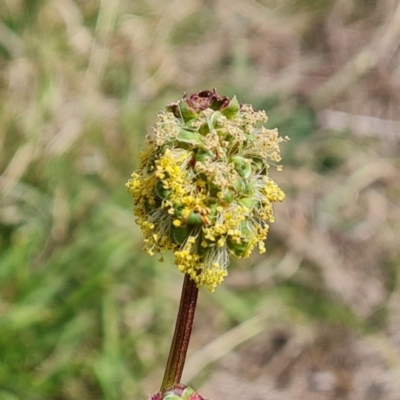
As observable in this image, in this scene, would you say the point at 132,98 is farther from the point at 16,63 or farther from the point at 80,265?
the point at 80,265

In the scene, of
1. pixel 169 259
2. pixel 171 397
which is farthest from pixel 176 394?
pixel 169 259

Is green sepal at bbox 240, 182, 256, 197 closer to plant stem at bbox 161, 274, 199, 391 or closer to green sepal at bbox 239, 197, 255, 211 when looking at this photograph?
green sepal at bbox 239, 197, 255, 211

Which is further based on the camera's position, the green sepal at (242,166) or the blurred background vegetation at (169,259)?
the blurred background vegetation at (169,259)

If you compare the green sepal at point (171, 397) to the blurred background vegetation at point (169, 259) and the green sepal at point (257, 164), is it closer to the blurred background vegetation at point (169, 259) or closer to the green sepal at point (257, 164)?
the green sepal at point (257, 164)

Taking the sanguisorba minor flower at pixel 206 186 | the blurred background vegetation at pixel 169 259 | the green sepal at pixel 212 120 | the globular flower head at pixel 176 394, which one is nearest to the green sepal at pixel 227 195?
the sanguisorba minor flower at pixel 206 186

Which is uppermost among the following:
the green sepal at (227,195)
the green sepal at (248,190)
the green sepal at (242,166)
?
the green sepal at (242,166)

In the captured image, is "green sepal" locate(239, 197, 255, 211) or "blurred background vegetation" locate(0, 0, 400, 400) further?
"blurred background vegetation" locate(0, 0, 400, 400)

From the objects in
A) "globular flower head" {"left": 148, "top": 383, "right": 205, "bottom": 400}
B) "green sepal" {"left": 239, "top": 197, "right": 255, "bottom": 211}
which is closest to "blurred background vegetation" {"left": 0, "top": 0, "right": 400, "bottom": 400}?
"globular flower head" {"left": 148, "top": 383, "right": 205, "bottom": 400}
